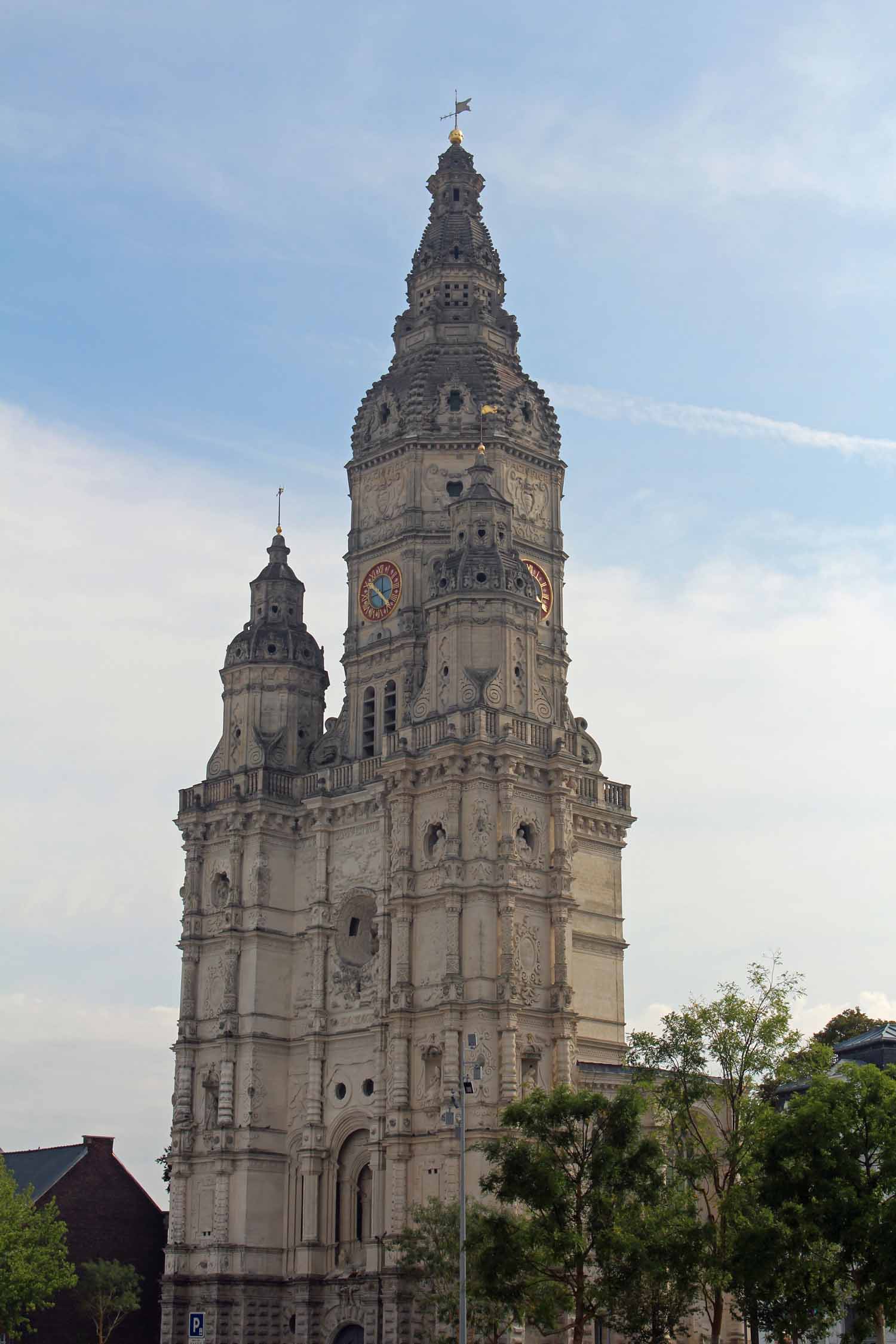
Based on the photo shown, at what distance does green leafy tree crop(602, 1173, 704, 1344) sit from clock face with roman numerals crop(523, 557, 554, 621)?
36550mm

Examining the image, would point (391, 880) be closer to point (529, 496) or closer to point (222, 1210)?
point (222, 1210)

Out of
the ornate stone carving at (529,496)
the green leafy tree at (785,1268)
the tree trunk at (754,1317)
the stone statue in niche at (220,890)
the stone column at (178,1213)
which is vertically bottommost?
the tree trunk at (754,1317)

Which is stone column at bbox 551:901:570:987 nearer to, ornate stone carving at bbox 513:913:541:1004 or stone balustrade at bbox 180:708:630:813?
ornate stone carving at bbox 513:913:541:1004

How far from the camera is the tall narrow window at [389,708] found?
83.9 m

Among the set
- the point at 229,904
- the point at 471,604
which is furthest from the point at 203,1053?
the point at 471,604

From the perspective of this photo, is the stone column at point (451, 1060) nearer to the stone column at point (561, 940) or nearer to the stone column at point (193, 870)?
the stone column at point (561, 940)

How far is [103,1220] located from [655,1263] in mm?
43336

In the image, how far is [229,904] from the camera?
82812mm

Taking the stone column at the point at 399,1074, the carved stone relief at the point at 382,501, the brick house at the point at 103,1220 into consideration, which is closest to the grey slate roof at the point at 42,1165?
the brick house at the point at 103,1220

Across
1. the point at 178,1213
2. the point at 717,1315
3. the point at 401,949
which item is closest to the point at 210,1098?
the point at 178,1213

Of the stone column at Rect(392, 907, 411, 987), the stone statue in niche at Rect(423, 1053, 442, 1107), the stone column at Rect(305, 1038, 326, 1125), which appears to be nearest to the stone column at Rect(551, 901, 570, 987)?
the stone statue in niche at Rect(423, 1053, 442, 1107)

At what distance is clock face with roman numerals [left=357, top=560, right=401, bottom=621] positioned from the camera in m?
86.5

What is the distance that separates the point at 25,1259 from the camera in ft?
242

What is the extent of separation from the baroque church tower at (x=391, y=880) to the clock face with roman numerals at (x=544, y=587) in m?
0.11
